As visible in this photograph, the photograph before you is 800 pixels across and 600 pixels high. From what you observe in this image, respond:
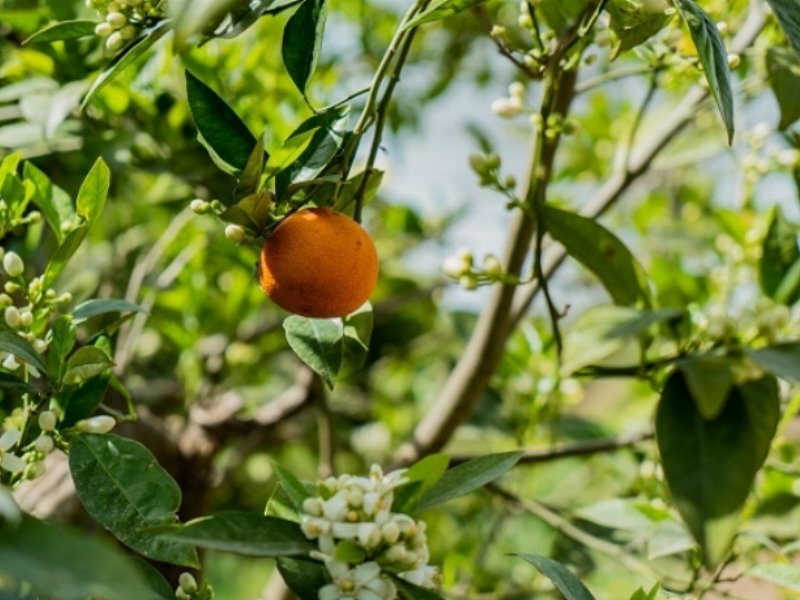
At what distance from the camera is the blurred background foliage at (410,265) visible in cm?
98

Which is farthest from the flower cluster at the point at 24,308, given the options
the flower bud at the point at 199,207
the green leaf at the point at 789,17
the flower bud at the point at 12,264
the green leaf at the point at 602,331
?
the green leaf at the point at 789,17

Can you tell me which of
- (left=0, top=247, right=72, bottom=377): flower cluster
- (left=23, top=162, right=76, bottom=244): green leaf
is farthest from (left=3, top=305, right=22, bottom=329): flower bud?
(left=23, top=162, right=76, bottom=244): green leaf

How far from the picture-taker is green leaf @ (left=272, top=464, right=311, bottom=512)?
57cm

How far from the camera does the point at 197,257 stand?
52.3 inches

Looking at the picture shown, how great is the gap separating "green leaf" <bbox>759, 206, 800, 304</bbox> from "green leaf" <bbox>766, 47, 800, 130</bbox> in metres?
0.13

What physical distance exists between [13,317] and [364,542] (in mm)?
274

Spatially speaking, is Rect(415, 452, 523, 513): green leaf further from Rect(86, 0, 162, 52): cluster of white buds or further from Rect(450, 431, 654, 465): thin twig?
Rect(450, 431, 654, 465): thin twig

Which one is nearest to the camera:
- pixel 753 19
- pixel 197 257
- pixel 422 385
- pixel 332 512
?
pixel 332 512

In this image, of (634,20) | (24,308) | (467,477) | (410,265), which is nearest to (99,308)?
(24,308)

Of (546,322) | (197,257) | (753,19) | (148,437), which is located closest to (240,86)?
(197,257)

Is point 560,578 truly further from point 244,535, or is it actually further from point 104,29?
point 104,29

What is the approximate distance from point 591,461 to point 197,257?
1.96ft

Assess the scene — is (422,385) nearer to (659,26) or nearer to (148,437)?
(148,437)

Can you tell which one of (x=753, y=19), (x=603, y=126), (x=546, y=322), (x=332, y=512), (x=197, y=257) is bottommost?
(x=546, y=322)
